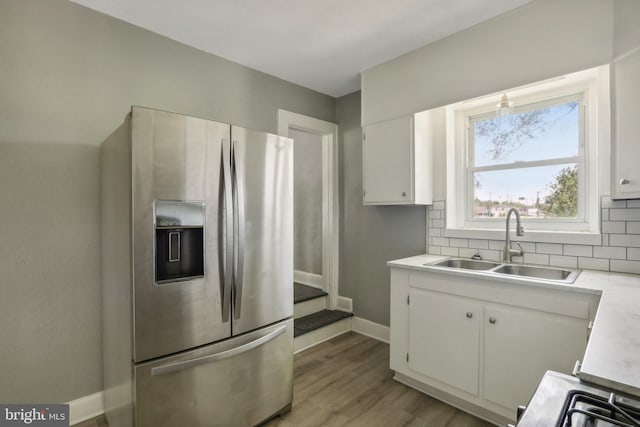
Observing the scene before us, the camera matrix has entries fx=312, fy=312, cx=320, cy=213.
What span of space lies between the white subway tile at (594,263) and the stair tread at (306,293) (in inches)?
89.0

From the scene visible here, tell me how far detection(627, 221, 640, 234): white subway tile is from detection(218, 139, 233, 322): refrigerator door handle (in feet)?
7.42

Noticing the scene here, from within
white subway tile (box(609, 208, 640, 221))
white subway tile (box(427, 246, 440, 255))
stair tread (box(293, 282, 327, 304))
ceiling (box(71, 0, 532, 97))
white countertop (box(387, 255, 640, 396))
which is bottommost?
stair tread (box(293, 282, 327, 304))

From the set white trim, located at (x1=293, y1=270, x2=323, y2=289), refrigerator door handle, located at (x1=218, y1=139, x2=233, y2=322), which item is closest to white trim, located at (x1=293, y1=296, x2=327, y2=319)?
white trim, located at (x1=293, y1=270, x2=323, y2=289)

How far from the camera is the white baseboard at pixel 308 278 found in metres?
3.97

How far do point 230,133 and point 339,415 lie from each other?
1817mm

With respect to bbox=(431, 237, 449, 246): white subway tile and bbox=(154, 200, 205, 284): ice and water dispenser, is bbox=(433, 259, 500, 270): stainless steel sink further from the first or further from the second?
bbox=(154, 200, 205, 284): ice and water dispenser

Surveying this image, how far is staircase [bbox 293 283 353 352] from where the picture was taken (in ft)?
9.53

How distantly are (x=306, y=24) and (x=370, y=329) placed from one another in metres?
2.74

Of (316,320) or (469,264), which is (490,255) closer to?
(469,264)

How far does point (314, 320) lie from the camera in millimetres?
3150

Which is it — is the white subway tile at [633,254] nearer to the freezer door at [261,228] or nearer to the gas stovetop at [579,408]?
the gas stovetop at [579,408]

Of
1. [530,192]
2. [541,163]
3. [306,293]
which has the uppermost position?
[541,163]

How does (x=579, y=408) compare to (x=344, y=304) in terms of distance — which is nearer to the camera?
(x=579, y=408)

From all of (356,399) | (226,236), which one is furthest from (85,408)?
(356,399)
